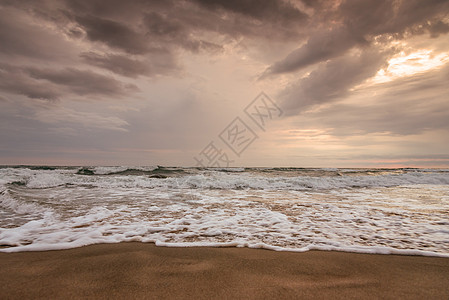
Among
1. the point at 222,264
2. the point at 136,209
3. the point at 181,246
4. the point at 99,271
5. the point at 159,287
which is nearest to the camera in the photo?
the point at 159,287

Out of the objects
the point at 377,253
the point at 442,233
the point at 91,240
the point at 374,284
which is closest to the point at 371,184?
the point at 442,233

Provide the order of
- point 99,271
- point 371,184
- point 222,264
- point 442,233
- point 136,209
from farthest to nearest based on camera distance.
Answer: point 371,184 → point 136,209 → point 442,233 → point 222,264 → point 99,271

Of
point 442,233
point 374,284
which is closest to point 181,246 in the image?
point 374,284

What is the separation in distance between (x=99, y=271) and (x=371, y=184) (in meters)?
15.6

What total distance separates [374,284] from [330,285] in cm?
39

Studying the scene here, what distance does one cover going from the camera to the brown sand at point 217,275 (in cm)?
178

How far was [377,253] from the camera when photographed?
269 centimetres

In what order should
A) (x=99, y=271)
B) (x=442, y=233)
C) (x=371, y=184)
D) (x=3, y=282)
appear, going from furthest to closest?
(x=371, y=184) → (x=442, y=233) → (x=99, y=271) → (x=3, y=282)

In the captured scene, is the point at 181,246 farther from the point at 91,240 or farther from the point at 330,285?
the point at 330,285

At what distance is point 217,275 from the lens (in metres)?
2.09

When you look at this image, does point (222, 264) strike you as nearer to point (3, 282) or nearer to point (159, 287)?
point (159, 287)

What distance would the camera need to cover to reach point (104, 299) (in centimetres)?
170

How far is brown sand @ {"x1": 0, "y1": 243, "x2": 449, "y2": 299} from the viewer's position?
5.84 ft

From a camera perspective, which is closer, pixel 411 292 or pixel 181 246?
pixel 411 292
